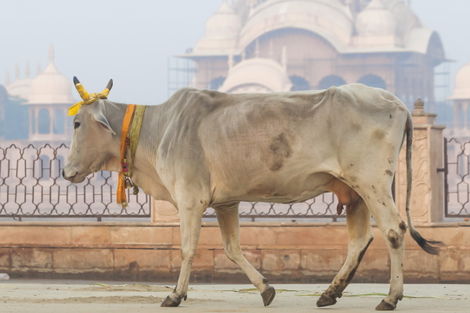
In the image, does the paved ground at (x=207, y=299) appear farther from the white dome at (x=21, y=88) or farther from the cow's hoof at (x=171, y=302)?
the white dome at (x=21, y=88)

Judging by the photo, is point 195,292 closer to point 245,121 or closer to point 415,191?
point 245,121

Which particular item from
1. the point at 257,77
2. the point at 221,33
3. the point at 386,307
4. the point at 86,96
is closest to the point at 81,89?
the point at 86,96

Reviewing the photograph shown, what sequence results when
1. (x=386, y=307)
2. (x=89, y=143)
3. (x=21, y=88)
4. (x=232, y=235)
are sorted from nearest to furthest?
1. (x=386, y=307)
2. (x=232, y=235)
3. (x=89, y=143)
4. (x=21, y=88)

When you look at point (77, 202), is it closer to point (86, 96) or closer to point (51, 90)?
point (86, 96)

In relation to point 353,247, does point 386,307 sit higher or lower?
lower

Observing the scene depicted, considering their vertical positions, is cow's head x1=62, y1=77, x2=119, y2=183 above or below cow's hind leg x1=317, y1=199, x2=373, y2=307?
above

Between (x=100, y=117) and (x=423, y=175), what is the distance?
164 inches

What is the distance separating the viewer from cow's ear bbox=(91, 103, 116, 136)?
23.1 ft

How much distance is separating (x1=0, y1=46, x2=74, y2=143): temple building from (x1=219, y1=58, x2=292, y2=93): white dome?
13738 millimetres

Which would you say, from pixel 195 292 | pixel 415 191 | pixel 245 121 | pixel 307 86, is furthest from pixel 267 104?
pixel 307 86

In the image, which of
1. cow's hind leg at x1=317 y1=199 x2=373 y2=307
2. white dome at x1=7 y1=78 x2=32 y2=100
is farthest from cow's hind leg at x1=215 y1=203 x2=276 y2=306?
white dome at x1=7 y1=78 x2=32 y2=100

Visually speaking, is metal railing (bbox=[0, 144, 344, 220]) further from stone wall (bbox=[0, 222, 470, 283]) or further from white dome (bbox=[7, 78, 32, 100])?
white dome (bbox=[7, 78, 32, 100])

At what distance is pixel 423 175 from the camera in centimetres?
1059

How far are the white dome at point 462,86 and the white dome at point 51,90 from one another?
96.3 ft
